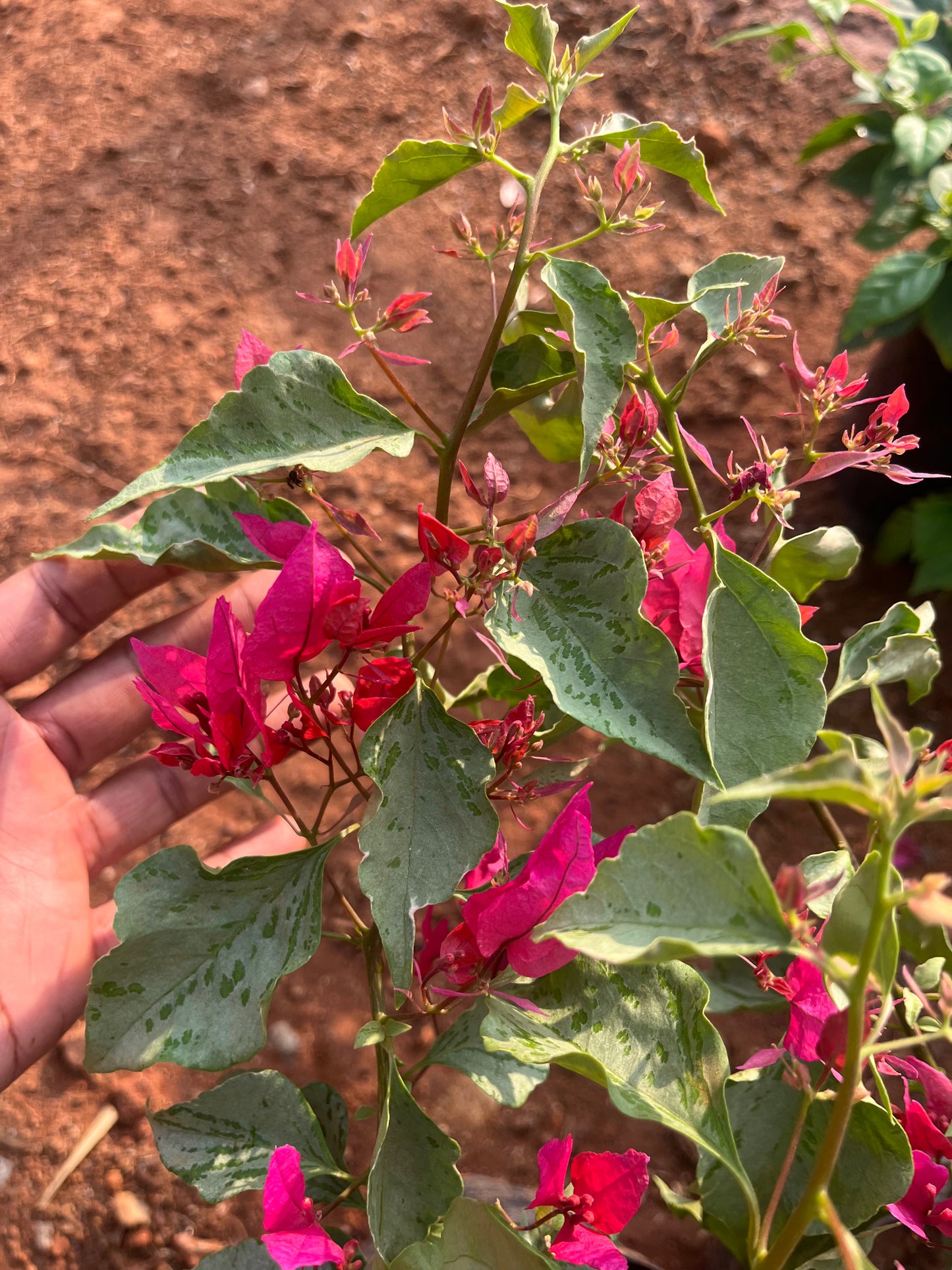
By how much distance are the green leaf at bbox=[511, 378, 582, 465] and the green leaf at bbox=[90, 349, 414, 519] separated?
0.14 meters

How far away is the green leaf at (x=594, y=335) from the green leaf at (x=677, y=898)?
0.61ft

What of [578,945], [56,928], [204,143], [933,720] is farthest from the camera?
[204,143]

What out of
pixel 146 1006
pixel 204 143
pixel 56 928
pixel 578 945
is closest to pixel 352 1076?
pixel 56 928

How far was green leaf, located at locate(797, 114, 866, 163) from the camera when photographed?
129cm

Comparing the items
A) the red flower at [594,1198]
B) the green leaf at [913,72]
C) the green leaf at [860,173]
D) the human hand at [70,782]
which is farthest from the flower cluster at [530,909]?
the green leaf at [860,173]

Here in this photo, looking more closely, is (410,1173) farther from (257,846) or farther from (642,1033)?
(257,846)

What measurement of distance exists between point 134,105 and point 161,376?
58cm

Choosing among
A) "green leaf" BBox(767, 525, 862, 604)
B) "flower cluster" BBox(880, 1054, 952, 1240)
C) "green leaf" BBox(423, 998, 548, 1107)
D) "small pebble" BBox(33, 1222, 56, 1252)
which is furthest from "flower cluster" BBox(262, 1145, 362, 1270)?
"small pebble" BBox(33, 1222, 56, 1252)

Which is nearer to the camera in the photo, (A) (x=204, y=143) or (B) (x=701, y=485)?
(B) (x=701, y=485)

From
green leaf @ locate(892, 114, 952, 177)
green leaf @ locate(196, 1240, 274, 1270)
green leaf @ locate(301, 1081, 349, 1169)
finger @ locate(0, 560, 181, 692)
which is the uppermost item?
finger @ locate(0, 560, 181, 692)

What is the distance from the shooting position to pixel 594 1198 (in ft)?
1.78

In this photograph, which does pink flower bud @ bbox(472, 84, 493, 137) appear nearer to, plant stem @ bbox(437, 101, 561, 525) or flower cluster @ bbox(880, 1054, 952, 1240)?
plant stem @ bbox(437, 101, 561, 525)

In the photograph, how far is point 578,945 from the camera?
1.19ft

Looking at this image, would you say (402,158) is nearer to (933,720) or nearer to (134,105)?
(933,720)
